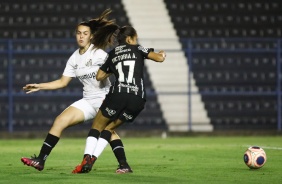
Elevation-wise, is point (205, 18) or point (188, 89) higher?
point (205, 18)

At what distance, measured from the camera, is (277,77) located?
22297 mm

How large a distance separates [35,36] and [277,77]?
6.84 m

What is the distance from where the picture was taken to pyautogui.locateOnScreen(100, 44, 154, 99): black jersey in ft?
33.1

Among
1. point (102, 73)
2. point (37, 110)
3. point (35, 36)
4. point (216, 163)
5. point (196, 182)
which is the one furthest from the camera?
point (35, 36)

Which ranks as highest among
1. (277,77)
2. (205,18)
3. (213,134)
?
(205,18)

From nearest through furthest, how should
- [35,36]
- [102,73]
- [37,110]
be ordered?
[102,73], [37,110], [35,36]

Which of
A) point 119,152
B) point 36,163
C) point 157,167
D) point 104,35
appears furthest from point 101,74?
point 157,167

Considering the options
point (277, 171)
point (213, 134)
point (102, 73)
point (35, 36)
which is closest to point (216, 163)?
point (277, 171)

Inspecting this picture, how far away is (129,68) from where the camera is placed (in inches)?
398

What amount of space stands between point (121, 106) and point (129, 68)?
18.3 inches

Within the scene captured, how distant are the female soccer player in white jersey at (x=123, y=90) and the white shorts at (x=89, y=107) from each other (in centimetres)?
43

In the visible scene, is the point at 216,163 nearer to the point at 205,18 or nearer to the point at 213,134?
the point at 213,134

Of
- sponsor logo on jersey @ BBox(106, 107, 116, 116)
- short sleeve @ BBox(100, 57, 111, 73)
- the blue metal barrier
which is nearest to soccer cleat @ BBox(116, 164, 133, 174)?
sponsor logo on jersey @ BBox(106, 107, 116, 116)

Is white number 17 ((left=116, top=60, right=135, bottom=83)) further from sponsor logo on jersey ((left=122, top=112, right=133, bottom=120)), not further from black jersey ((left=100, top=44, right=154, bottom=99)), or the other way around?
sponsor logo on jersey ((left=122, top=112, right=133, bottom=120))
